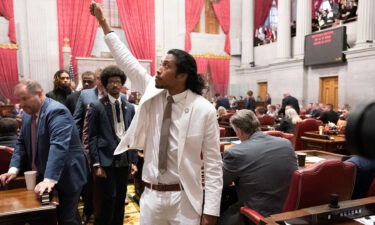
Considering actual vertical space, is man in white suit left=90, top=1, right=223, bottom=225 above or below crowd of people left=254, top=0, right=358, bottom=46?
below

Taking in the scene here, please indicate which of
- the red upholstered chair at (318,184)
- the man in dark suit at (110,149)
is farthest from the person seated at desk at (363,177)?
the man in dark suit at (110,149)

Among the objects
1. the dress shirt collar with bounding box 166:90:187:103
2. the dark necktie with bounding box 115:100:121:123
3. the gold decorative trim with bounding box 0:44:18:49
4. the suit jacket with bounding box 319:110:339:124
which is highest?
the gold decorative trim with bounding box 0:44:18:49

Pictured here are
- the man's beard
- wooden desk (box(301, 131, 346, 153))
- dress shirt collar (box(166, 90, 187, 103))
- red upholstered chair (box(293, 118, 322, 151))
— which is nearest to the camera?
dress shirt collar (box(166, 90, 187, 103))

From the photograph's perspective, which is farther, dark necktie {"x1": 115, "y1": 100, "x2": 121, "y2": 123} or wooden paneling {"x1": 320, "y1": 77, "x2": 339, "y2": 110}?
wooden paneling {"x1": 320, "y1": 77, "x2": 339, "y2": 110}

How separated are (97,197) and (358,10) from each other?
10.8 m

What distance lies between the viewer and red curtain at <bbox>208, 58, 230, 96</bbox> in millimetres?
14906

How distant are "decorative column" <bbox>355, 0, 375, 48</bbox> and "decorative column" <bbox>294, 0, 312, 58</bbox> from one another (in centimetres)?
243

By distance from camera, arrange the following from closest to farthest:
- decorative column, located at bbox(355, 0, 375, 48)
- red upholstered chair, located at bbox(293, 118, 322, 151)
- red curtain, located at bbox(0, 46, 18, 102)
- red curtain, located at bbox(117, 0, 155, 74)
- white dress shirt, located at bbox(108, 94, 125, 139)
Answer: white dress shirt, located at bbox(108, 94, 125, 139)
red upholstered chair, located at bbox(293, 118, 322, 151)
decorative column, located at bbox(355, 0, 375, 48)
red curtain, located at bbox(0, 46, 18, 102)
red curtain, located at bbox(117, 0, 155, 74)

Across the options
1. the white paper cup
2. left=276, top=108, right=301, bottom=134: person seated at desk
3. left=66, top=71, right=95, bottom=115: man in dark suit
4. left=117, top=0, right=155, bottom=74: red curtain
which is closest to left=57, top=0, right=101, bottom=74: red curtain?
left=117, top=0, right=155, bottom=74: red curtain

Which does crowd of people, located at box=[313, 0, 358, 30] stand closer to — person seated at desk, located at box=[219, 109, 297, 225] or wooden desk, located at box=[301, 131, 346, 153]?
wooden desk, located at box=[301, 131, 346, 153]

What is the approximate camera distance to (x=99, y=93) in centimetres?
304

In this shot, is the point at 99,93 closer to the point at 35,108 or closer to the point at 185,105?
the point at 35,108

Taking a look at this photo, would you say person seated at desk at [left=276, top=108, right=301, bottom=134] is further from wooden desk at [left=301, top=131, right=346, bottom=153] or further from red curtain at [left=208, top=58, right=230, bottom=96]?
red curtain at [left=208, top=58, right=230, bottom=96]

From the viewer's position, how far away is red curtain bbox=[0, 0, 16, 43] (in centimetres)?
1079
